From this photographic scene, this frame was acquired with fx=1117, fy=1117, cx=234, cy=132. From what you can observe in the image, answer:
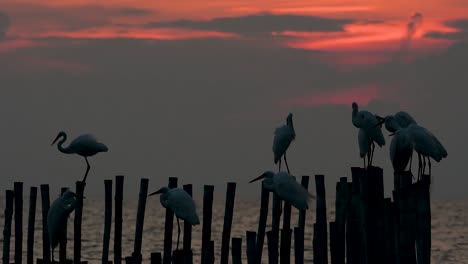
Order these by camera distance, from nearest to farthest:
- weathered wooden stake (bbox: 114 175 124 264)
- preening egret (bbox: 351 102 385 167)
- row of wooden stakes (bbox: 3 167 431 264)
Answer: row of wooden stakes (bbox: 3 167 431 264) < weathered wooden stake (bbox: 114 175 124 264) < preening egret (bbox: 351 102 385 167)

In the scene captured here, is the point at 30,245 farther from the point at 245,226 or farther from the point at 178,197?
the point at 245,226

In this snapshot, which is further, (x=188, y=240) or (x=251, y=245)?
(x=188, y=240)

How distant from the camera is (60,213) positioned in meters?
17.4

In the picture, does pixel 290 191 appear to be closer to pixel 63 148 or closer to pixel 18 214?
pixel 18 214

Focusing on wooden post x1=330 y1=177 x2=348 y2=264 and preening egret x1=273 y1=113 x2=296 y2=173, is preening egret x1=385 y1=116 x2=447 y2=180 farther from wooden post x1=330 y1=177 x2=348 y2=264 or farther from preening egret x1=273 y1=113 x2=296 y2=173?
preening egret x1=273 y1=113 x2=296 y2=173

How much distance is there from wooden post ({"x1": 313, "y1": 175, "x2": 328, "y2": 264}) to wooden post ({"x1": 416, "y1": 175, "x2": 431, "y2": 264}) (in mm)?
2435

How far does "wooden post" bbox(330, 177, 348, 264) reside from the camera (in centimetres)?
1669

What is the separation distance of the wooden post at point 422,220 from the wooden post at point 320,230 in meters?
2.43

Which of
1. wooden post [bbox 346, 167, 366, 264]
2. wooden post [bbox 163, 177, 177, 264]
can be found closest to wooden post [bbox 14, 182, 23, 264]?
wooden post [bbox 163, 177, 177, 264]

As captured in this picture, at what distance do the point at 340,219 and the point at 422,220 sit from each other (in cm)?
304

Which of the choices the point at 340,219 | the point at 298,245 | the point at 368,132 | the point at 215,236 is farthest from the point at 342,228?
the point at 215,236

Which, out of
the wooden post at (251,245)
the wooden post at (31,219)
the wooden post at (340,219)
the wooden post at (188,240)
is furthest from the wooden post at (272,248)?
the wooden post at (31,219)

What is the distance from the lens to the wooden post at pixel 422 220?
13898 millimetres

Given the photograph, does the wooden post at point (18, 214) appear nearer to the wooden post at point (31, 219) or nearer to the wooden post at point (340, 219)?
the wooden post at point (31, 219)
